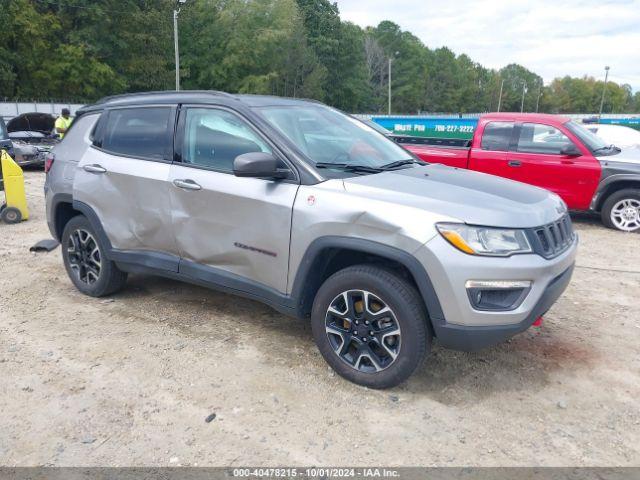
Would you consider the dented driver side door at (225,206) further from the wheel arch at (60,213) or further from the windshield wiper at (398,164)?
the wheel arch at (60,213)

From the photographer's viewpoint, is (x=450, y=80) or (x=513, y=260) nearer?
(x=513, y=260)

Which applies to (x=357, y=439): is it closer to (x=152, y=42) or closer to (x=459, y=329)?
(x=459, y=329)

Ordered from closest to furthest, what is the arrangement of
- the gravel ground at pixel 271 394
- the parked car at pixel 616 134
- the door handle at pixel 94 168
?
the gravel ground at pixel 271 394, the door handle at pixel 94 168, the parked car at pixel 616 134

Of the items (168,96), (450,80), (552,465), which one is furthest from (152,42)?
(450,80)

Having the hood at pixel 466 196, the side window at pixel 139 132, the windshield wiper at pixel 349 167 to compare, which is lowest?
the hood at pixel 466 196

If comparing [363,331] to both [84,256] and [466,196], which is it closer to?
[466,196]

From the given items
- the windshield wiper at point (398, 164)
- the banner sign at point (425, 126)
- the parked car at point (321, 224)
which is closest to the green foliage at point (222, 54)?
the banner sign at point (425, 126)

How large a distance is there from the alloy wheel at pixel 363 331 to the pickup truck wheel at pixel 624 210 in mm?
6225

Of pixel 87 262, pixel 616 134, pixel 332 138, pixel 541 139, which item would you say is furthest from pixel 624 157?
pixel 87 262

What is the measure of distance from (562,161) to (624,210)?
1.14m

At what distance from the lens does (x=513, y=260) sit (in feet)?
10.2

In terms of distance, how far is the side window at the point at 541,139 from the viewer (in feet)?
27.3

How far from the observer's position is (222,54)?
57812 millimetres

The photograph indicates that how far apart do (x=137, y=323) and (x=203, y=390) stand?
130cm
